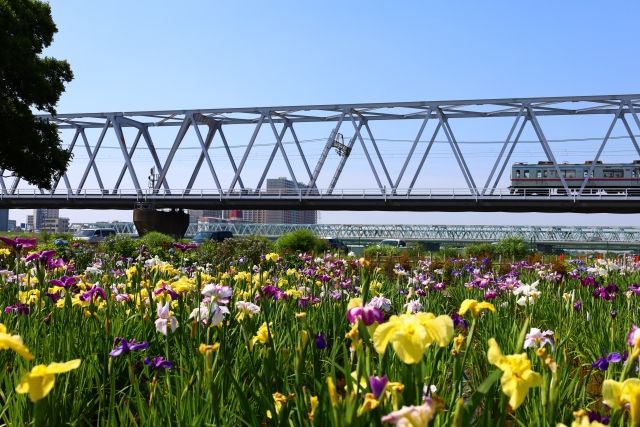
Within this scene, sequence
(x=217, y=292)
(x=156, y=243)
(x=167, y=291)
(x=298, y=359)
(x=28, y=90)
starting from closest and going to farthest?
(x=298, y=359) < (x=217, y=292) < (x=167, y=291) < (x=156, y=243) < (x=28, y=90)

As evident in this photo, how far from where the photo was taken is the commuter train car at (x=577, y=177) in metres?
42.2

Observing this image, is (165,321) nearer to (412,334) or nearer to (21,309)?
(412,334)

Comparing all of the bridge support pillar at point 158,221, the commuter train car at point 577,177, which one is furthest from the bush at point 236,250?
the commuter train car at point 577,177

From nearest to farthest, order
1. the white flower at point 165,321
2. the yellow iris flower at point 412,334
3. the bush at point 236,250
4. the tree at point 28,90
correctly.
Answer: the yellow iris flower at point 412,334 < the white flower at point 165,321 < the bush at point 236,250 < the tree at point 28,90

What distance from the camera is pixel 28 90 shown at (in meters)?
21.2

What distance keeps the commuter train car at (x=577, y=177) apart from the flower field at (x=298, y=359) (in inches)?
1557

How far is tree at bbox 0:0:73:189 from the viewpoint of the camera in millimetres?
20469

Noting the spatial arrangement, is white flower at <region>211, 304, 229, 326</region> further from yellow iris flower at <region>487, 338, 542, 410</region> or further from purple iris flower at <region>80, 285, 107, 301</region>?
yellow iris flower at <region>487, 338, 542, 410</region>

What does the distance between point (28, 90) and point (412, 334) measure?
22738 millimetres

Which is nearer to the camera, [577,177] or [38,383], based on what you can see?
[38,383]

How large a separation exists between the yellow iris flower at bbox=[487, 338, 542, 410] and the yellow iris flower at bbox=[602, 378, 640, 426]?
149 mm

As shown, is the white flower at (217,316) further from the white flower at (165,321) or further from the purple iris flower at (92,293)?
the purple iris flower at (92,293)

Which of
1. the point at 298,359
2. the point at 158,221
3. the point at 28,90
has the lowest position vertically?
the point at 298,359

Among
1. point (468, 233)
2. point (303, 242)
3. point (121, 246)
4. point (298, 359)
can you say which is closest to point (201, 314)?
point (298, 359)
